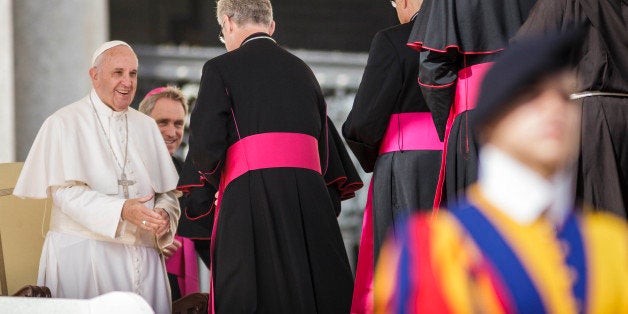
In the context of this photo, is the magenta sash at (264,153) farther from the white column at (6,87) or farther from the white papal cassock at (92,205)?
the white column at (6,87)

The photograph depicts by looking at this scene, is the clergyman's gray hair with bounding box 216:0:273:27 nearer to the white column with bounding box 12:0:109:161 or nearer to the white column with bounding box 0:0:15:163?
the white column with bounding box 0:0:15:163

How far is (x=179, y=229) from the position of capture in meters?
6.77

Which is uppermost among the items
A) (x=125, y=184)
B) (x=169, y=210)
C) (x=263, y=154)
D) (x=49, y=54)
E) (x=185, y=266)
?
(x=49, y=54)

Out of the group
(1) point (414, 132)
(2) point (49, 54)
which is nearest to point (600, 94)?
(1) point (414, 132)

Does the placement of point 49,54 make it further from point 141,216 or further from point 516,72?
point 516,72

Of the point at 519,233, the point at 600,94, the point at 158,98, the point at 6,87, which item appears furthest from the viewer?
the point at 6,87

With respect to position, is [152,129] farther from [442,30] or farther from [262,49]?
[442,30]

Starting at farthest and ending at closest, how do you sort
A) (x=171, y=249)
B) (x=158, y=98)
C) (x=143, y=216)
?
(x=158, y=98) < (x=171, y=249) < (x=143, y=216)

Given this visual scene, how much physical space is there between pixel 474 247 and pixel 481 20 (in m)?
3.13

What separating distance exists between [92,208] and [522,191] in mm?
3673

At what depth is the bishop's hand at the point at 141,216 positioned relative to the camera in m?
5.48

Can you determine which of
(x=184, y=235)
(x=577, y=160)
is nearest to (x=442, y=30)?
(x=577, y=160)

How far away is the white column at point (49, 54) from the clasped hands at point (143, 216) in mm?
2608

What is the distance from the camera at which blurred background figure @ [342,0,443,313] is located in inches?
223
